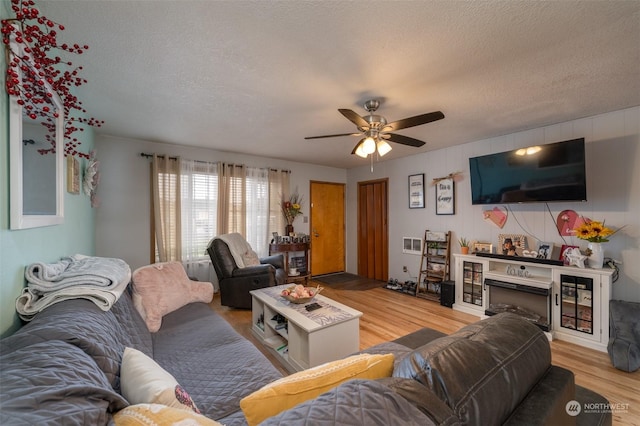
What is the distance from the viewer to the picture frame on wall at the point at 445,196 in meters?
3.81

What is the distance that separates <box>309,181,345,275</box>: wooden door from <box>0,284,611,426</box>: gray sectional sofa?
3934mm

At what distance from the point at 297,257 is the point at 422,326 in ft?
8.66

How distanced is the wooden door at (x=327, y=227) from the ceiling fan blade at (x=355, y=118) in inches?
120

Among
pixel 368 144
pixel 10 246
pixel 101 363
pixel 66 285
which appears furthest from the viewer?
pixel 368 144

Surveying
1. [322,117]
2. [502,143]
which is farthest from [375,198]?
[322,117]

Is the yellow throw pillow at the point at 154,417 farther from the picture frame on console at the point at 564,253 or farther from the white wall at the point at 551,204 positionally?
the white wall at the point at 551,204

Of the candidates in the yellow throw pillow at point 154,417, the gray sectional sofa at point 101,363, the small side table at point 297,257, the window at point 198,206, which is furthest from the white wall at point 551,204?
the yellow throw pillow at point 154,417

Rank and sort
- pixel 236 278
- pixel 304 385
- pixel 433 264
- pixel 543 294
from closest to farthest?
pixel 304 385 < pixel 543 294 < pixel 236 278 < pixel 433 264

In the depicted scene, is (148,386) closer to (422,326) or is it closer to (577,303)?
(422,326)

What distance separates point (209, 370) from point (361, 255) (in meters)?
4.23

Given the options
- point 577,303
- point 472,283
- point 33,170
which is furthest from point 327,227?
point 33,170

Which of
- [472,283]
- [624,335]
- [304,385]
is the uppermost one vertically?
[304,385]

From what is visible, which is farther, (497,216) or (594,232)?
(497,216)

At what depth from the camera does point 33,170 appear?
1219 mm
